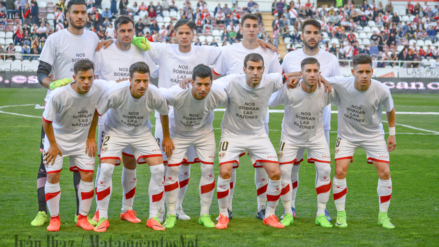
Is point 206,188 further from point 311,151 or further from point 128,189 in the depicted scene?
point 311,151

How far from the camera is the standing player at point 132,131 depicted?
525 cm

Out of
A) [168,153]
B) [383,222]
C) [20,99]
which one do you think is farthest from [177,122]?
[20,99]

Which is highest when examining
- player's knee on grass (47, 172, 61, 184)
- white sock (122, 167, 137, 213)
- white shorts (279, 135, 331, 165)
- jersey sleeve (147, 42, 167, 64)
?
jersey sleeve (147, 42, 167, 64)

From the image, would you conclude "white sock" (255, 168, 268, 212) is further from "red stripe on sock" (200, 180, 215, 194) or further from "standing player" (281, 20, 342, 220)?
"red stripe on sock" (200, 180, 215, 194)

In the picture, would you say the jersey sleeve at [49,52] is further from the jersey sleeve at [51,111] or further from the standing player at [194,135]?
the standing player at [194,135]

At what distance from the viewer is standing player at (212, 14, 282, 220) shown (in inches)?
237

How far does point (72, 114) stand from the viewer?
5270mm

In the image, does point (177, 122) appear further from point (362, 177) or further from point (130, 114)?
point (362, 177)

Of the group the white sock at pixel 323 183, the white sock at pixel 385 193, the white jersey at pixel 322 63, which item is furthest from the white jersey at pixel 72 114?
the white sock at pixel 385 193

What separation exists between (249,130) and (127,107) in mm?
1478

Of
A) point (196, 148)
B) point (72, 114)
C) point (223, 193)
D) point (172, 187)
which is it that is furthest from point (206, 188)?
point (72, 114)

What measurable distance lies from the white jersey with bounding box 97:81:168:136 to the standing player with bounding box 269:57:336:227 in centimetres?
154

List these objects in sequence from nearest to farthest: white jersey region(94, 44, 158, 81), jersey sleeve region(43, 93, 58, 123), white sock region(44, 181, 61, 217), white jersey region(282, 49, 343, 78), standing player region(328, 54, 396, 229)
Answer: jersey sleeve region(43, 93, 58, 123), white sock region(44, 181, 61, 217), standing player region(328, 54, 396, 229), white jersey region(94, 44, 158, 81), white jersey region(282, 49, 343, 78)

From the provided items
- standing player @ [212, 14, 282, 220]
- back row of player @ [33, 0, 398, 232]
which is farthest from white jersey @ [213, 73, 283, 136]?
back row of player @ [33, 0, 398, 232]
